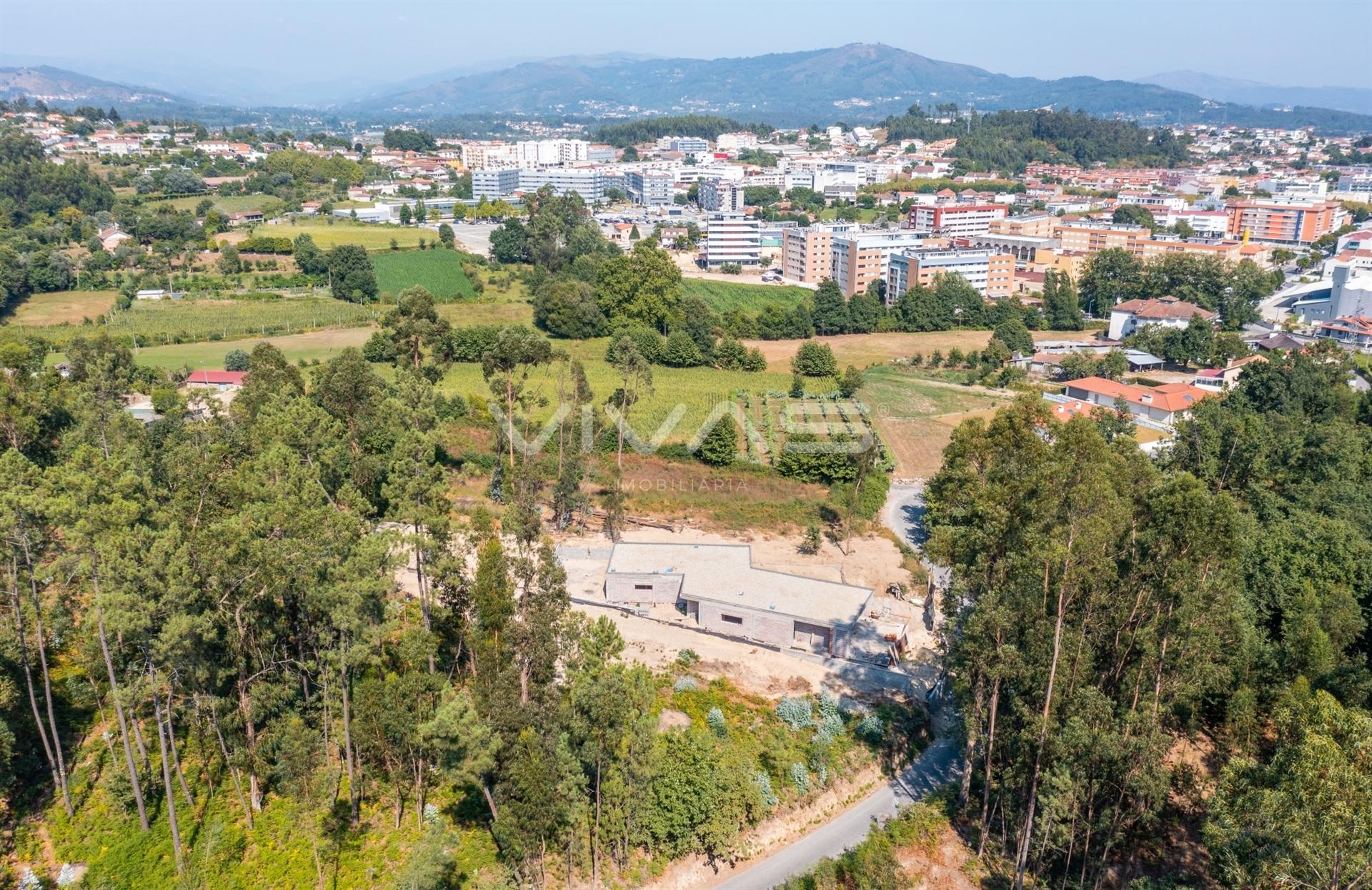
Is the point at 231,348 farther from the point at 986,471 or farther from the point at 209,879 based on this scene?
the point at 986,471

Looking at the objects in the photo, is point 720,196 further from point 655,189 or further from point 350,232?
point 350,232

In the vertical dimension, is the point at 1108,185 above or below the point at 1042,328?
above

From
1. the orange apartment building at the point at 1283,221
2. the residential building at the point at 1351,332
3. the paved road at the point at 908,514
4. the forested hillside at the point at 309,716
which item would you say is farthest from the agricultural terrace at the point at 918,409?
the orange apartment building at the point at 1283,221

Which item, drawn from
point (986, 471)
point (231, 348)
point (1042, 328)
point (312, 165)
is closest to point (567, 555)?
point (986, 471)

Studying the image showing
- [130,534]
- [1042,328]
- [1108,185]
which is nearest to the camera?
[130,534]

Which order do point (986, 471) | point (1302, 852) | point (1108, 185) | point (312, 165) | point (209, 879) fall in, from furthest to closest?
point (1108, 185) < point (312, 165) < point (986, 471) < point (209, 879) < point (1302, 852)

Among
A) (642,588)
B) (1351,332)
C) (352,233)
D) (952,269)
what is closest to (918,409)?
(642,588)

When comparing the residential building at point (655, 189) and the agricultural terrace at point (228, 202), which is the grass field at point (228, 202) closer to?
the agricultural terrace at point (228, 202)
